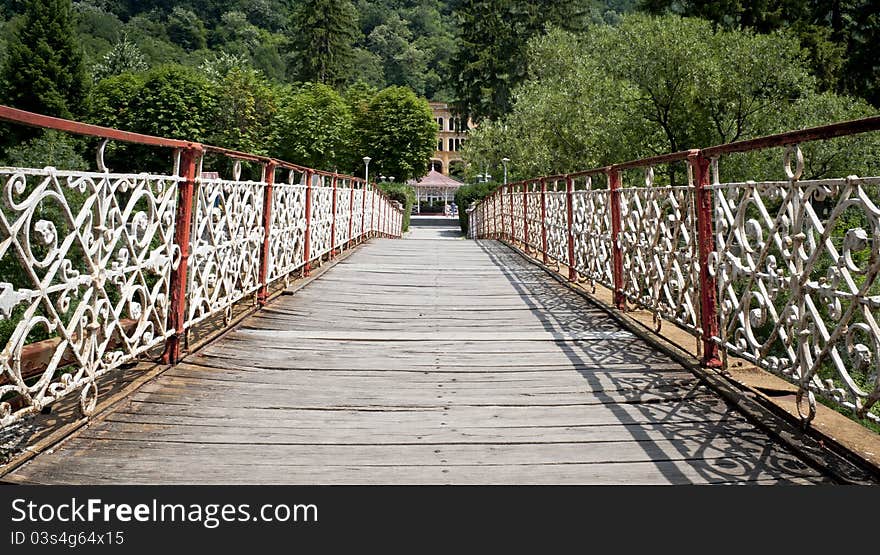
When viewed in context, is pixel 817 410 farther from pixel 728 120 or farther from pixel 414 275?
pixel 728 120

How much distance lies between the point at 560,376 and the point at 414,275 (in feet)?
16.0

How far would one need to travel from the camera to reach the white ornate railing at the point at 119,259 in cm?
269

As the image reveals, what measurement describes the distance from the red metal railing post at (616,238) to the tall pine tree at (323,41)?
55.1 metres

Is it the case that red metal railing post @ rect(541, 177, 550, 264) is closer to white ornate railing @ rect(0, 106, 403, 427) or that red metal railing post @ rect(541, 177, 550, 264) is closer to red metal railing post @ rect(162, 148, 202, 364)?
white ornate railing @ rect(0, 106, 403, 427)

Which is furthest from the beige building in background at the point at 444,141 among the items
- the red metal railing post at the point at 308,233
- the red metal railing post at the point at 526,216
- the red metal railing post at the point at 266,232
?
the red metal railing post at the point at 266,232

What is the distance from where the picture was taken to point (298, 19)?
194 feet

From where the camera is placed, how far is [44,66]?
45562mm

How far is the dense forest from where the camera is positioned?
78.6 feet

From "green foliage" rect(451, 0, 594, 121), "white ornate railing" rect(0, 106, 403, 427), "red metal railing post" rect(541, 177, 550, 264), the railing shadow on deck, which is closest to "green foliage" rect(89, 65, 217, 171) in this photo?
"green foliage" rect(451, 0, 594, 121)

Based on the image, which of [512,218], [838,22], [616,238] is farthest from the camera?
[838,22]

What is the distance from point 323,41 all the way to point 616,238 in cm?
5626

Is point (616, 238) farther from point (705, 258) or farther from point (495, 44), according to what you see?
point (495, 44)

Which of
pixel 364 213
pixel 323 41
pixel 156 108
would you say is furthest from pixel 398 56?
pixel 364 213

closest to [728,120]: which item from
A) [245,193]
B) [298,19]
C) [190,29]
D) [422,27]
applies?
[245,193]
